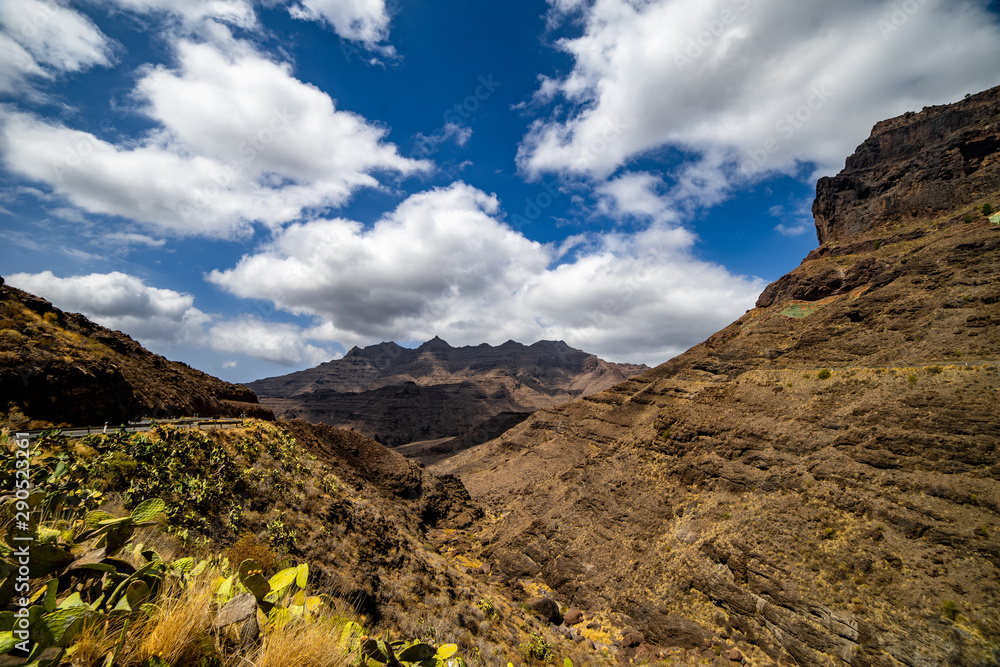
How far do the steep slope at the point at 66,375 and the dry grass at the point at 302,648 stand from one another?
14748mm

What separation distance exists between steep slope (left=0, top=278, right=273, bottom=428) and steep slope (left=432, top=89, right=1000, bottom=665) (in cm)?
2778

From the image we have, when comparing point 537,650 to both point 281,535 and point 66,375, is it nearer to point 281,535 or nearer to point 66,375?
point 281,535

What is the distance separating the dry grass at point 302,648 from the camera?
2625 millimetres

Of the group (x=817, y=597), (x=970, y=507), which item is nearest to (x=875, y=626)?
(x=817, y=597)

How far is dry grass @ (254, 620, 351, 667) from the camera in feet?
8.61

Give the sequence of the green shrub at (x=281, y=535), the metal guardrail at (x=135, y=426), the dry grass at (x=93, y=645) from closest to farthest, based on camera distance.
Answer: the dry grass at (x=93, y=645)
the metal guardrail at (x=135, y=426)
the green shrub at (x=281, y=535)

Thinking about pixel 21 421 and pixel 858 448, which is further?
pixel 858 448

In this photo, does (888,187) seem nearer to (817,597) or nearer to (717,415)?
(717,415)

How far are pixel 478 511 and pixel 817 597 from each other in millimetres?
33697

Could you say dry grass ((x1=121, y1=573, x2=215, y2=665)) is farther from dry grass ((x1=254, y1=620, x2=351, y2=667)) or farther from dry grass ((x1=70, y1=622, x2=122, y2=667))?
dry grass ((x1=254, y1=620, x2=351, y2=667))

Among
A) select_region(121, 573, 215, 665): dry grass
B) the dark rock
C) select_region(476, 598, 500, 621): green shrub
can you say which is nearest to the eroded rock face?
the dark rock

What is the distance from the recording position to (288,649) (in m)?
2.66

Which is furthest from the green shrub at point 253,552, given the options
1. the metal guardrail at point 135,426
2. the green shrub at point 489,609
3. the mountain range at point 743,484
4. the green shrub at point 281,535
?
the green shrub at point 489,609
